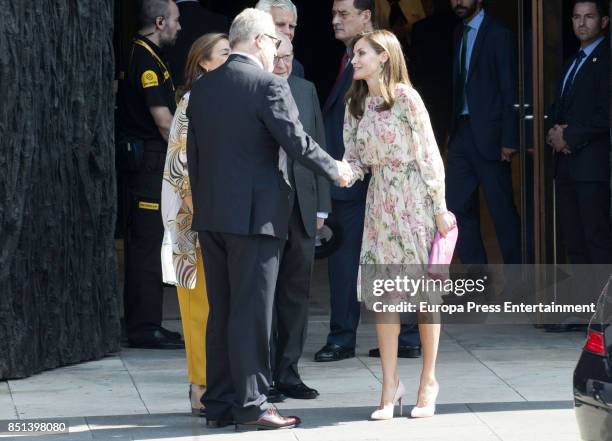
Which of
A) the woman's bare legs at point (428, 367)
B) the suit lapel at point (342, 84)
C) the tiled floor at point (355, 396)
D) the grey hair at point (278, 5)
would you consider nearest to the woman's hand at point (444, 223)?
the woman's bare legs at point (428, 367)

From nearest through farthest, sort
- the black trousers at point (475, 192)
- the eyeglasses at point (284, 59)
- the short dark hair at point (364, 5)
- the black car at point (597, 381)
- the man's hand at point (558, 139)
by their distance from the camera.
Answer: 1. the black car at point (597, 381)
2. the eyeglasses at point (284, 59)
3. the short dark hair at point (364, 5)
4. the man's hand at point (558, 139)
5. the black trousers at point (475, 192)

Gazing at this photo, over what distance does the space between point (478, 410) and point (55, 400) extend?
2.09 meters

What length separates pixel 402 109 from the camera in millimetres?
6801

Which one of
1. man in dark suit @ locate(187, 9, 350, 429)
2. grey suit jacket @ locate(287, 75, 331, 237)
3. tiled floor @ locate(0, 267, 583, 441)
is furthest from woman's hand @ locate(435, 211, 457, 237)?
tiled floor @ locate(0, 267, 583, 441)

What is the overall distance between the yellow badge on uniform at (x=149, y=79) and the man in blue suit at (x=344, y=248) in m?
1.03

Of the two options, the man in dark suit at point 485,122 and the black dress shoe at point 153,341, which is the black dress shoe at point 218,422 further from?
the man in dark suit at point 485,122

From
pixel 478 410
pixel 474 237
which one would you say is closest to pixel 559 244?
pixel 474 237

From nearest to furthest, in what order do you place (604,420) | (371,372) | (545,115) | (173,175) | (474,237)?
(604,420)
(173,175)
(371,372)
(545,115)
(474,237)

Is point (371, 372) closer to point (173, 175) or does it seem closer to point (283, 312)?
point (283, 312)

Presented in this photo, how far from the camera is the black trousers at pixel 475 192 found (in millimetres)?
9531

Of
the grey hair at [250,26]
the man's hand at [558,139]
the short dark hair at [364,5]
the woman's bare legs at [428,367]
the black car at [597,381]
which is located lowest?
the woman's bare legs at [428,367]

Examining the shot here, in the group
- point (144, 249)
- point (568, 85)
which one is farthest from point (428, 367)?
point (568, 85)

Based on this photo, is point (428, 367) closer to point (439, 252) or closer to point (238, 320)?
point (439, 252)

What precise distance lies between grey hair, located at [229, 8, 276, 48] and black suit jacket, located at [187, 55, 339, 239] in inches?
4.4
